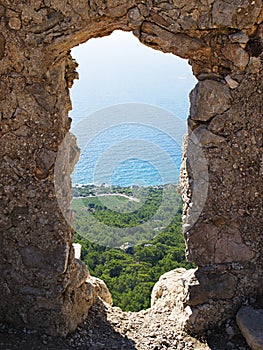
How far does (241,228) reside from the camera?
13.5 feet

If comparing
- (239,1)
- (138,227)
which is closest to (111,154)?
(138,227)

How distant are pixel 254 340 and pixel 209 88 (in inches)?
79.4

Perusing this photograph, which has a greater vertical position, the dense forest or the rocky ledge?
the dense forest

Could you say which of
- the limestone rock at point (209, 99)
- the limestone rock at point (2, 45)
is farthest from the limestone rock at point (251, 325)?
the limestone rock at point (2, 45)

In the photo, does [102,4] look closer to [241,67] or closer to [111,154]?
[241,67]

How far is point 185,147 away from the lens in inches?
165

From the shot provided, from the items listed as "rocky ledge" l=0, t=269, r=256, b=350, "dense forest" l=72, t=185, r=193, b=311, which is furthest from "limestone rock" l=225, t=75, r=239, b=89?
"dense forest" l=72, t=185, r=193, b=311

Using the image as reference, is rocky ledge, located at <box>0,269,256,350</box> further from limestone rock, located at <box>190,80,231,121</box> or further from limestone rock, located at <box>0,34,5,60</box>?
limestone rock, located at <box>0,34,5,60</box>

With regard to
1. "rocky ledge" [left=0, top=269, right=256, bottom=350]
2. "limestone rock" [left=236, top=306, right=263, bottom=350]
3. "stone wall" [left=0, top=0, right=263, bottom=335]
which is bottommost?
"rocky ledge" [left=0, top=269, right=256, bottom=350]

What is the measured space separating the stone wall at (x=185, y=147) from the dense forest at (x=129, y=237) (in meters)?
1.24

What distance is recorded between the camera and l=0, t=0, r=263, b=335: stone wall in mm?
3721

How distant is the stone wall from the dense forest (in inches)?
48.8

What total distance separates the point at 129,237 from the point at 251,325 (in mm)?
2486

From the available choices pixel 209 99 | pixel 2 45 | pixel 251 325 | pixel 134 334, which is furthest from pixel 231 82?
pixel 134 334
